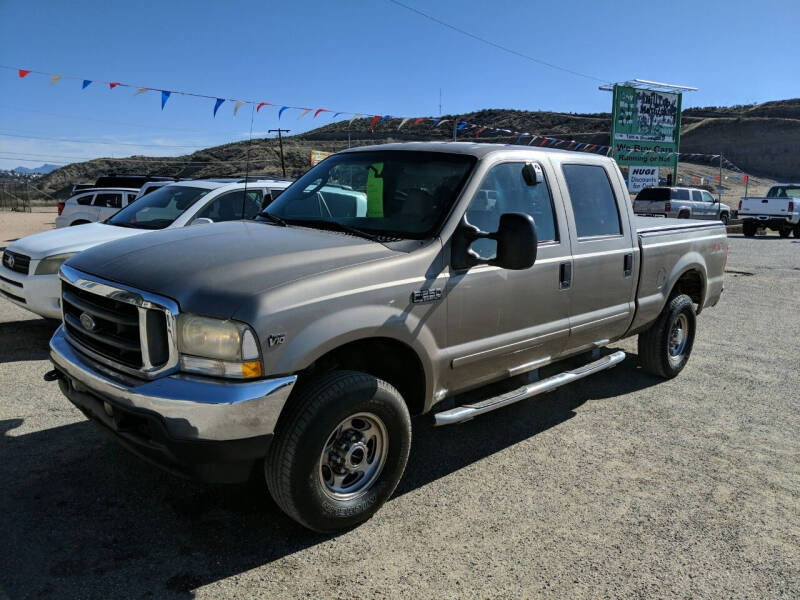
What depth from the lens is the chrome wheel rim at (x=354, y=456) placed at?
10.1 feet

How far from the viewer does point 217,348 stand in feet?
8.69

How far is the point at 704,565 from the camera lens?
9.70 feet

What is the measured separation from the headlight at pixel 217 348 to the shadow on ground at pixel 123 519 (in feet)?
3.01

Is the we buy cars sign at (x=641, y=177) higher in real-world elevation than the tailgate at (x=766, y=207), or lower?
higher

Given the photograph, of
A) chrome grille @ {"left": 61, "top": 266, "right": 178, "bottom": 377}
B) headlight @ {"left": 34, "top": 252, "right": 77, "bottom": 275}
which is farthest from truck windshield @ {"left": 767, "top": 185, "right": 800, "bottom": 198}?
chrome grille @ {"left": 61, "top": 266, "right": 178, "bottom": 377}

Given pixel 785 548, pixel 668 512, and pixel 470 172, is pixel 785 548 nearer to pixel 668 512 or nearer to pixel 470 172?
pixel 668 512

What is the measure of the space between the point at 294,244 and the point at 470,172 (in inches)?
46.0

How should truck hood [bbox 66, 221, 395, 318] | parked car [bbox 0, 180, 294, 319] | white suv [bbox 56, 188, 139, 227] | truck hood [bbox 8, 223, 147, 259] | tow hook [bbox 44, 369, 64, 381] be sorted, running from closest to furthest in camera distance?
truck hood [bbox 66, 221, 395, 318] < tow hook [bbox 44, 369, 64, 381] < parked car [bbox 0, 180, 294, 319] < truck hood [bbox 8, 223, 147, 259] < white suv [bbox 56, 188, 139, 227]

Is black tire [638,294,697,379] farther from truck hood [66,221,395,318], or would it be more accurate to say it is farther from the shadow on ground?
truck hood [66,221,395,318]

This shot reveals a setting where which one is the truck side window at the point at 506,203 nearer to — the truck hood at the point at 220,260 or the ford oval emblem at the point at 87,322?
the truck hood at the point at 220,260

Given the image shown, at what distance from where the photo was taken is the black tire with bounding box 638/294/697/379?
5.57 m

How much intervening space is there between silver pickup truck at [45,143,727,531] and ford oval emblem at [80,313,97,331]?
0.01 metres

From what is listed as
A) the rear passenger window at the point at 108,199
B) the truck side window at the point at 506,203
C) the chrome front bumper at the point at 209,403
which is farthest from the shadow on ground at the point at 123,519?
the rear passenger window at the point at 108,199

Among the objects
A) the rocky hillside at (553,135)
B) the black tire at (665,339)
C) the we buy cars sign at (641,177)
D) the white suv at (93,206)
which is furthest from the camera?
the rocky hillside at (553,135)
